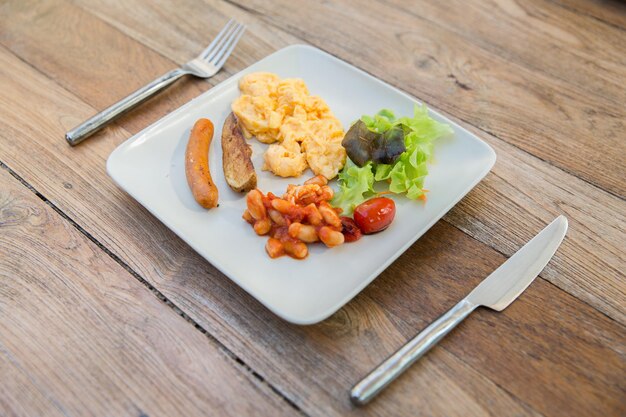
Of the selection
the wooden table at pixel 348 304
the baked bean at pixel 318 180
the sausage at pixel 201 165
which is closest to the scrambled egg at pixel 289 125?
the baked bean at pixel 318 180

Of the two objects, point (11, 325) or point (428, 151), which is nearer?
point (11, 325)

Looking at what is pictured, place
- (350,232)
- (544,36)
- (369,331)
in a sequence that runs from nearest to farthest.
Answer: (369,331), (350,232), (544,36)

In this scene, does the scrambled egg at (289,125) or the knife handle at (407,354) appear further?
the scrambled egg at (289,125)

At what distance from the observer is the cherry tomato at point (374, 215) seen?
166cm

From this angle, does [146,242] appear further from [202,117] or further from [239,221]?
[202,117]

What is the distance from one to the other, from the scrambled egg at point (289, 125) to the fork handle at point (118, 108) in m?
0.34

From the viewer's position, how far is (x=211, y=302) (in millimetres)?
1614

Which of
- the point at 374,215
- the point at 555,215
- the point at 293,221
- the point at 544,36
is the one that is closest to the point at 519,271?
the point at 555,215

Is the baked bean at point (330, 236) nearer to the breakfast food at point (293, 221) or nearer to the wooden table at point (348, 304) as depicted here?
the breakfast food at point (293, 221)

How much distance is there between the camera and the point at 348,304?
1.62m

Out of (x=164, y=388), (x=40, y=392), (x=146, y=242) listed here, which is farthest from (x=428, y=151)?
(x=40, y=392)

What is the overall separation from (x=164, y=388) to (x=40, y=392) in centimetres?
31

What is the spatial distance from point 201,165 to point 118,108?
55 centimetres

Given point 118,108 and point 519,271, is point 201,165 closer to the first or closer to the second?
point 118,108
